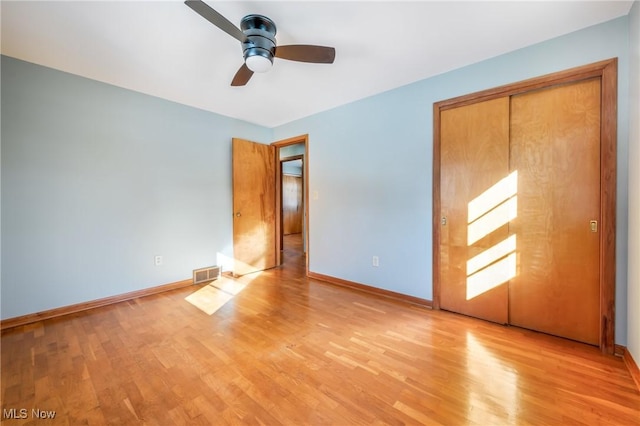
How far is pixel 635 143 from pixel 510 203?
2.52 ft

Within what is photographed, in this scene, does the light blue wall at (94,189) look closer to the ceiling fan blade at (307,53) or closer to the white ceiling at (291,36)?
the white ceiling at (291,36)

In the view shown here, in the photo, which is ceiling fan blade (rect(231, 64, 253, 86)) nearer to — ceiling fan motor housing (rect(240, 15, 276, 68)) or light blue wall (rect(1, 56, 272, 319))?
ceiling fan motor housing (rect(240, 15, 276, 68))

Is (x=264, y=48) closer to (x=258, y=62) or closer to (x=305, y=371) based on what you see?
(x=258, y=62)

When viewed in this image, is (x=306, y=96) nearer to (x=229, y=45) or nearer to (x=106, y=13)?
(x=229, y=45)

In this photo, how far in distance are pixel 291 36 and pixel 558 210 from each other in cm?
249

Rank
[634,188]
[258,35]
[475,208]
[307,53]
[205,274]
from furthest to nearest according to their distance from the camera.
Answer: [205,274] < [475,208] < [307,53] < [258,35] < [634,188]

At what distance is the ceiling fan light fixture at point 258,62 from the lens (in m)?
1.76

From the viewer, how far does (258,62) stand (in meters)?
1.79

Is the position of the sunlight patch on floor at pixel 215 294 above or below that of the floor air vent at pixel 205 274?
below

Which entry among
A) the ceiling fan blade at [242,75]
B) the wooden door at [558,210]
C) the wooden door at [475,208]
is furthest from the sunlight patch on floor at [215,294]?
the wooden door at [558,210]

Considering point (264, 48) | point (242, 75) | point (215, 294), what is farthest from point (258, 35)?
point (215, 294)

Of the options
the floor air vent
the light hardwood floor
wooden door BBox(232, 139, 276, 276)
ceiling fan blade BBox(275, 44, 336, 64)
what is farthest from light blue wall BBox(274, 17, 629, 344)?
the floor air vent

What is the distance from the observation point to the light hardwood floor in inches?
51.1

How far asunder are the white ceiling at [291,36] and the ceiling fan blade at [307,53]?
0.57 ft
